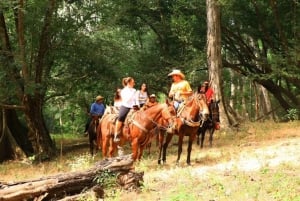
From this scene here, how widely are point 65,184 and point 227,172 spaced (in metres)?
3.65

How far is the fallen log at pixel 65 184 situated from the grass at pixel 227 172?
0.33 m

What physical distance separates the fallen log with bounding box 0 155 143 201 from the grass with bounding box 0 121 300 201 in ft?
1.09

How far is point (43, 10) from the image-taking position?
60.8 ft

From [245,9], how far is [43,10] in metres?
11.3

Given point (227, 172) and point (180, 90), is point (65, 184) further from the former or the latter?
point (180, 90)

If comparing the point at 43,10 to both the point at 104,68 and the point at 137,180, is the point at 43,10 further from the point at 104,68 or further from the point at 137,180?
the point at 137,180

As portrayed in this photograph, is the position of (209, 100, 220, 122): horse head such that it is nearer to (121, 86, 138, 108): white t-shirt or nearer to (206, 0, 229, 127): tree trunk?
(206, 0, 229, 127): tree trunk

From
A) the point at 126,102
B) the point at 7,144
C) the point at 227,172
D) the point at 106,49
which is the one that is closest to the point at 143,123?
the point at 126,102

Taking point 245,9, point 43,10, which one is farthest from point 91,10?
point 245,9

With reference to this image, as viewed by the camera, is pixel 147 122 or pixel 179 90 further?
pixel 179 90

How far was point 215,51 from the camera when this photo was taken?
20578mm

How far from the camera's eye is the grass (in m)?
8.70

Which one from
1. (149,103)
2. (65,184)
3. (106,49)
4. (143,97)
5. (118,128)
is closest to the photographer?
(65,184)

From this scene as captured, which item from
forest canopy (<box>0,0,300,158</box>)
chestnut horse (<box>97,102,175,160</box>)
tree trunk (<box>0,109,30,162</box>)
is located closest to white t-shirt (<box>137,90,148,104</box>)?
chestnut horse (<box>97,102,175,160</box>)
